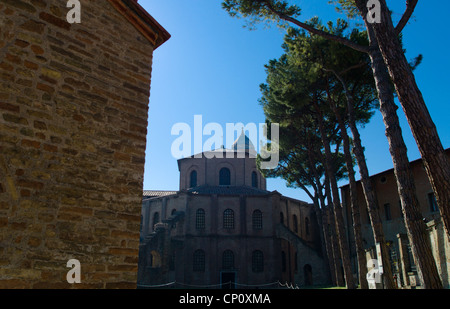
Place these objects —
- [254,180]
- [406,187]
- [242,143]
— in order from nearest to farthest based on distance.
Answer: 1. [406,187]
2. [254,180]
3. [242,143]

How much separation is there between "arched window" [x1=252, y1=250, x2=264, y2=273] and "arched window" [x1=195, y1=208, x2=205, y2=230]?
15.8 ft

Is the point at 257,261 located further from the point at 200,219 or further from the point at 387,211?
the point at 387,211

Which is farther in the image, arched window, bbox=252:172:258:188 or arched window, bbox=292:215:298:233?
arched window, bbox=252:172:258:188

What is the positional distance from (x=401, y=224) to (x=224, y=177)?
616 inches

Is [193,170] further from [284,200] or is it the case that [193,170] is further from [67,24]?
[67,24]

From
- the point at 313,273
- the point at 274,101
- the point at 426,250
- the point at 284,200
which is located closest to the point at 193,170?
the point at 284,200

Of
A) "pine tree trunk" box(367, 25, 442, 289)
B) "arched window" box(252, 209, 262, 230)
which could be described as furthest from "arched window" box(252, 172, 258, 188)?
"pine tree trunk" box(367, 25, 442, 289)

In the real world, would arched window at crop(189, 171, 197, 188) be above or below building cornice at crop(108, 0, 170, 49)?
above

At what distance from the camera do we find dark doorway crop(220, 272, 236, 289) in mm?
26234

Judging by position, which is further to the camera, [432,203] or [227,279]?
[227,279]

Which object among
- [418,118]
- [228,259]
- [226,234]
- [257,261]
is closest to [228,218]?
[226,234]

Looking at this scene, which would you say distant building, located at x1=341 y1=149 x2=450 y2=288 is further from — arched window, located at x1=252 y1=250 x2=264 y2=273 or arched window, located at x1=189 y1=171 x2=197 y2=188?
arched window, located at x1=189 y1=171 x2=197 y2=188

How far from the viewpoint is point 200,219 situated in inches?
1125

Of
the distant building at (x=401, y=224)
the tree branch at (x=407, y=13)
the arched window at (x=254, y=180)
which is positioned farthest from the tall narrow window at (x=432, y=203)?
the tree branch at (x=407, y=13)
